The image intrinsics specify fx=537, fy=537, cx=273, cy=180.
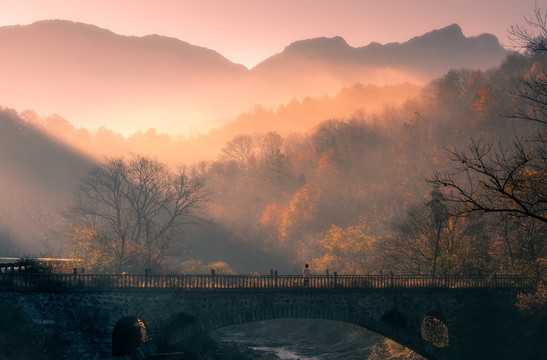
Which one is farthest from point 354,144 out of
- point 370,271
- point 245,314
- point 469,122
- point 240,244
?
→ point 245,314

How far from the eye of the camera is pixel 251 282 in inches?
1415

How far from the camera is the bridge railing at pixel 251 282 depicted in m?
33.8

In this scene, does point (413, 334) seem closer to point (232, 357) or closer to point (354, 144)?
point (232, 357)

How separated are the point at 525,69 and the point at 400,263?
68.6 metres

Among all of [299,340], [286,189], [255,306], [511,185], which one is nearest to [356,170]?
[286,189]

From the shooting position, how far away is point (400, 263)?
5353cm

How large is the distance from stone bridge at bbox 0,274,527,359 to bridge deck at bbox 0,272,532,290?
0.07m

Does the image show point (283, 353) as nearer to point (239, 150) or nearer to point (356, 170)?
point (356, 170)

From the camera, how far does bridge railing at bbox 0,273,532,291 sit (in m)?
33.8

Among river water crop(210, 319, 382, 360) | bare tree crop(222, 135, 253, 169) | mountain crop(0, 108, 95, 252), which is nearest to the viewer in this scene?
river water crop(210, 319, 382, 360)

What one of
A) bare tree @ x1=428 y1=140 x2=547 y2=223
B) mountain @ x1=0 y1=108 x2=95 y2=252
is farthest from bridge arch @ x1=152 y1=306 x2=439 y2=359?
mountain @ x1=0 y1=108 x2=95 y2=252

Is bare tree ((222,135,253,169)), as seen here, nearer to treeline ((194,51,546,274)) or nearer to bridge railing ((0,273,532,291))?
treeline ((194,51,546,274))

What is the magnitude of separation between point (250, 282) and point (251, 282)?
141 millimetres

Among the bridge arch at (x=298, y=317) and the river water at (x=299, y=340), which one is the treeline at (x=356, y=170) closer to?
the river water at (x=299, y=340)
